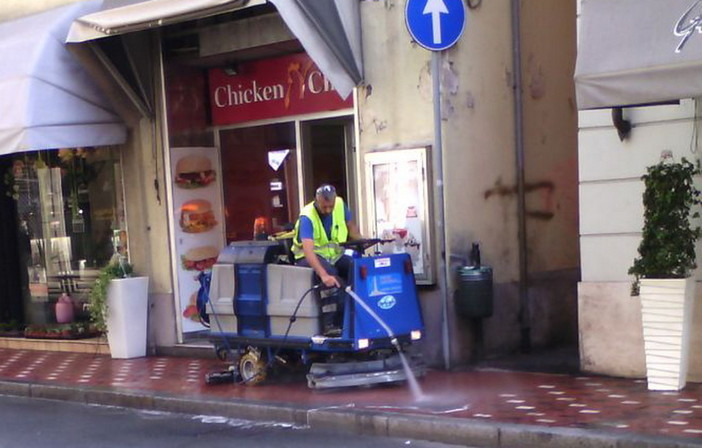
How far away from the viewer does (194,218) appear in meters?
12.7

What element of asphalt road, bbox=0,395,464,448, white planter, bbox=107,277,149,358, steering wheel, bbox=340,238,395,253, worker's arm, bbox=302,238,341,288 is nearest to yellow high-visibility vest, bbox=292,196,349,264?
steering wheel, bbox=340,238,395,253

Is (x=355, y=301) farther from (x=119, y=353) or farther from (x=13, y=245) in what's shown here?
(x=13, y=245)

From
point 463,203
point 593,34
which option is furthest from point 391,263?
point 593,34

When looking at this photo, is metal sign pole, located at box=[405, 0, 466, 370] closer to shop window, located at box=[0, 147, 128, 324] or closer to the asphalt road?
the asphalt road

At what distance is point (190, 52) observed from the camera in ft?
40.5

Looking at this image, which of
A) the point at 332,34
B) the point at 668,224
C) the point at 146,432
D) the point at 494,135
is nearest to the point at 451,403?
the point at 668,224

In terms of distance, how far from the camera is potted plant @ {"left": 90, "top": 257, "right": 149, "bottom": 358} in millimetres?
12320

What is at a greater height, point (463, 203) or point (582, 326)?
point (463, 203)

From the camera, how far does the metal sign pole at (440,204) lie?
9.83 m

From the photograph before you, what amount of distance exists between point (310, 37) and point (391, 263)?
2.45 m

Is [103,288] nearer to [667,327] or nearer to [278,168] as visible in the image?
[278,168]

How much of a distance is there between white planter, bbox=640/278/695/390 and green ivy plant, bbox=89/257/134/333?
22.2ft

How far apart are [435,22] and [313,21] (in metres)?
1.26

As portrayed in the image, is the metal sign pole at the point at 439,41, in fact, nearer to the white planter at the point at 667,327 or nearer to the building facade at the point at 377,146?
the building facade at the point at 377,146
